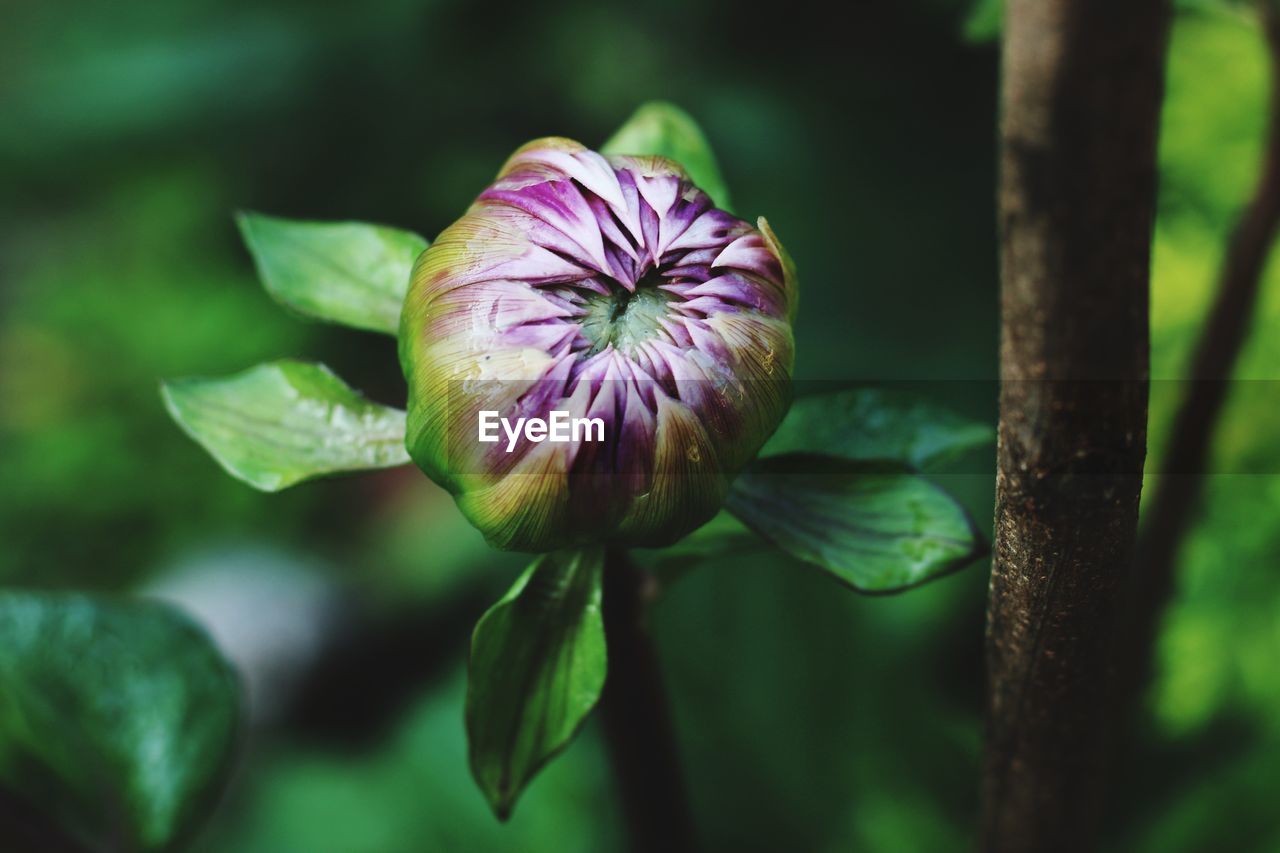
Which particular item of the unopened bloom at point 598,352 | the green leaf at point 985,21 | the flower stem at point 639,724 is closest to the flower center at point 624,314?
the unopened bloom at point 598,352

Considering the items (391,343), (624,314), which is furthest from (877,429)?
(391,343)

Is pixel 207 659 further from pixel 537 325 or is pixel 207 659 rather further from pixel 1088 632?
pixel 1088 632

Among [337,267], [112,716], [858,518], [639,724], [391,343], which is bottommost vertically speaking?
[391,343]

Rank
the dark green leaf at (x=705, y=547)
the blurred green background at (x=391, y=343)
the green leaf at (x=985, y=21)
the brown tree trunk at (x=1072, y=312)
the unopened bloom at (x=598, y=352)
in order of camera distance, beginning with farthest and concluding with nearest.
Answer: the blurred green background at (x=391, y=343) → the green leaf at (x=985, y=21) → the dark green leaf at (x=705, y=547) → the unopened bloom at (x=598, y=352) → the brown tree trunk at (x=1072, y=312)

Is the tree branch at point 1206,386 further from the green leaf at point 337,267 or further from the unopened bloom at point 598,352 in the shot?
the green leaf at point 337,267

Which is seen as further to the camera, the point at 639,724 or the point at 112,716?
the point at 112,716

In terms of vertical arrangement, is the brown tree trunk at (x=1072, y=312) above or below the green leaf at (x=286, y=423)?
above

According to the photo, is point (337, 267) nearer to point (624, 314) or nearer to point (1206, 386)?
point (624, 314)
